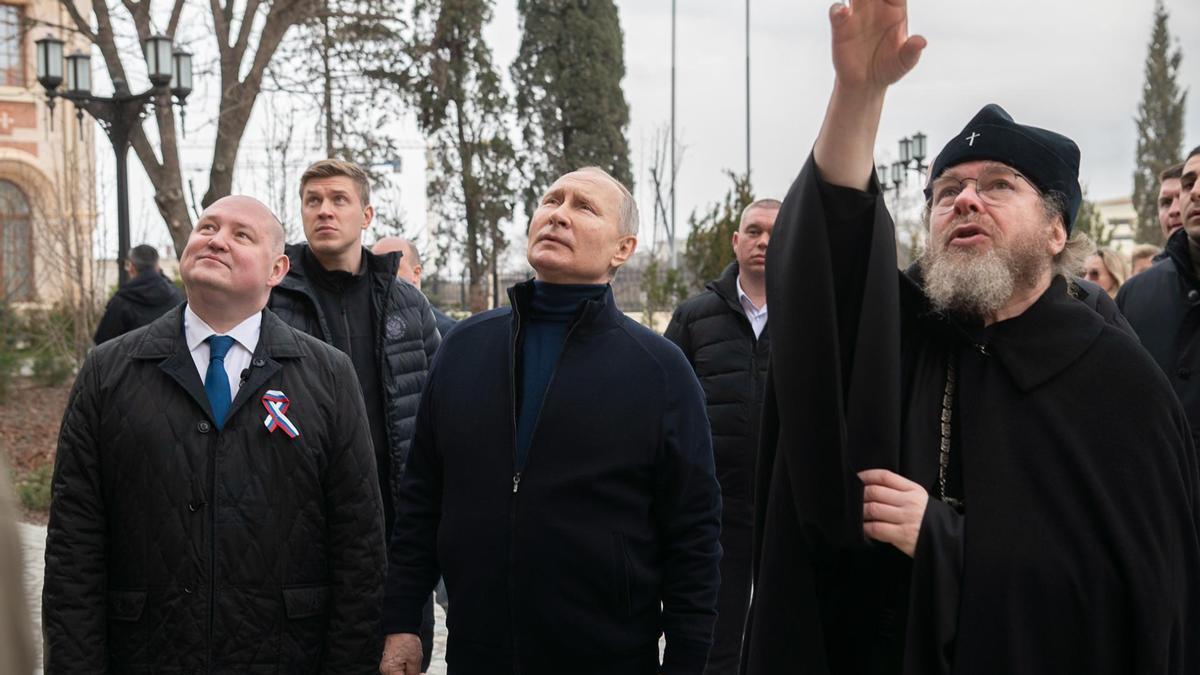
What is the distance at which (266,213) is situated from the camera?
3.96 m

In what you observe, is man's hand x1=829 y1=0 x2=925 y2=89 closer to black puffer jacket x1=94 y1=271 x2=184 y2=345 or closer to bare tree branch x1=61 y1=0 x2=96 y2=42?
black puffer jacket x1=94 y1=271 x2=184 y2=345

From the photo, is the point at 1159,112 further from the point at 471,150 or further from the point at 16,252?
the point at 16,252

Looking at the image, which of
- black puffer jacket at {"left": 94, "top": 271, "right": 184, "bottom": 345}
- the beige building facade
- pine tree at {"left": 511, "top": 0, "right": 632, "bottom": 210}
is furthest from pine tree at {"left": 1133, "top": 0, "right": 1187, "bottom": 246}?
black puffer jacket at {"left": 94, "top": 271, "right": 184, "bottom": 345}

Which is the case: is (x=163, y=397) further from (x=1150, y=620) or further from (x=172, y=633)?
(x=1150, y=620)

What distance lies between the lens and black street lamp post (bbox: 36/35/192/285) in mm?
12922

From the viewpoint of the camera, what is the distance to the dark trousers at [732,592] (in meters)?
5.85

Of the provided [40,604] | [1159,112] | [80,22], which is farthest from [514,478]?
[1159,112]

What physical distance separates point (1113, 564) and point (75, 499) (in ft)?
8.69

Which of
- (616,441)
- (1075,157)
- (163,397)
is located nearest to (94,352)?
(163,397)

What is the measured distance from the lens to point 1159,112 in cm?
6025

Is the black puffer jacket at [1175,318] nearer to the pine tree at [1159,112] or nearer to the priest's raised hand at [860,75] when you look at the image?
the priest's raised hand at [860,75]

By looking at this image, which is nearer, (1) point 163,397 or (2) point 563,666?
(2) point 563,666

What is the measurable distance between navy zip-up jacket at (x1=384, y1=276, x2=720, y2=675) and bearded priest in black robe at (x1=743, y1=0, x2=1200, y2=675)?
75 cm

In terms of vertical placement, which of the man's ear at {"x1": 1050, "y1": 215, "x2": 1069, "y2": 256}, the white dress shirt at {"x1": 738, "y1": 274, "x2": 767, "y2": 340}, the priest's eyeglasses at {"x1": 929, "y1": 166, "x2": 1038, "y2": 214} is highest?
the priest's eyeglasses at {"x1": 929, "y1": 166, "x2": 1038, "y2": 214}
